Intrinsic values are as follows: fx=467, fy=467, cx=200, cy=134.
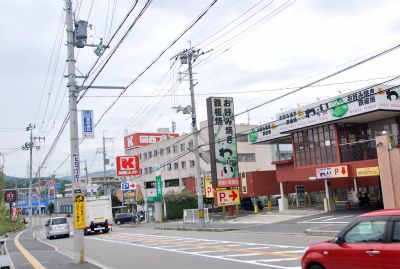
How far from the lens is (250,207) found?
47.5m

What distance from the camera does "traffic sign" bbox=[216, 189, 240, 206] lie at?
118 ft

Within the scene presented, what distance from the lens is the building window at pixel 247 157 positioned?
7162 centimetres

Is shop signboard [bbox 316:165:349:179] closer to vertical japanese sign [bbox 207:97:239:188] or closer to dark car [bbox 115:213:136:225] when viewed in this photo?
vertical japanese sign [bbox 207:97:239:188]

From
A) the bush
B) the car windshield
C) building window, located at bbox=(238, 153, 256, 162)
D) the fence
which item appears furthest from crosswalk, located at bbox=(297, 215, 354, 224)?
building window, located at bbox=(238, 153, 256, 162)

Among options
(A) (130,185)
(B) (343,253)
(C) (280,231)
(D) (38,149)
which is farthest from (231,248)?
(D) (38,149)

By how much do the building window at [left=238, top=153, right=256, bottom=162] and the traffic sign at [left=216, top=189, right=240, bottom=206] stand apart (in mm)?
34814

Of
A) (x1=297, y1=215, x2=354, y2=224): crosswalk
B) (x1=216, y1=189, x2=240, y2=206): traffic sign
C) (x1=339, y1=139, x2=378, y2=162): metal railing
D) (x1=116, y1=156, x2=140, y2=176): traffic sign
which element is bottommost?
(x1=297, y1=215, x2=354, y2=224): crosswalk

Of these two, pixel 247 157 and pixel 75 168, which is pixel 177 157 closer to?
pixel 247 157

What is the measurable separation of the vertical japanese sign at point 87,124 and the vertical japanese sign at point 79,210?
300cm

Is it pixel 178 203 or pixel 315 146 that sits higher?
pixel 315 146

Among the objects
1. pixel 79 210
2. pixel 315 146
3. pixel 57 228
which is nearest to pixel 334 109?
pixel 315 146

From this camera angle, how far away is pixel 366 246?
7.23m

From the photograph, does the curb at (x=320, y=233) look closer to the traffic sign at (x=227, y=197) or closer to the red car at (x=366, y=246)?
the red car at (x=366, y=246)

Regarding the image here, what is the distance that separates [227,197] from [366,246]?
2938cm
